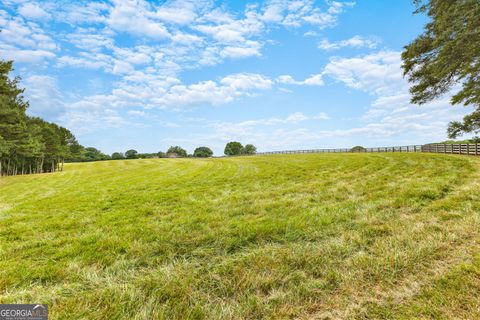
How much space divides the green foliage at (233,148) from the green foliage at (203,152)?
9087 millimetres

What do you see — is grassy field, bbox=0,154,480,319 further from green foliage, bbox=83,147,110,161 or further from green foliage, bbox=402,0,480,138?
green foliage, bbox=83,147,110,161

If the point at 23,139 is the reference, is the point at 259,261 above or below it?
below

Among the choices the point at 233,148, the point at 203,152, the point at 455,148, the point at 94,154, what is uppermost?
the point at 233,148

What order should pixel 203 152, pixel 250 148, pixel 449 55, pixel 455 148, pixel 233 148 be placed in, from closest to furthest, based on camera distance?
1. pixel 449 55
2. pixel 455 148
3. pixel 233 148
4. pixel 203 152
5. pixel 250 148

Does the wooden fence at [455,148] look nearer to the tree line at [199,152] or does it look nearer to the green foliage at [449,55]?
the green foliage at [449,55]

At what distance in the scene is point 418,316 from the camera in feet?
7.66

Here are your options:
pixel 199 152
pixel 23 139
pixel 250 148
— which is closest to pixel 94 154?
pixel 199 152

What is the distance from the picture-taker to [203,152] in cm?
11875

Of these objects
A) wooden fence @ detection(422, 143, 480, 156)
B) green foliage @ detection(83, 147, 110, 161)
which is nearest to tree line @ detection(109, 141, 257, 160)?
green foliage @ detection(83, 147, 110, 161)

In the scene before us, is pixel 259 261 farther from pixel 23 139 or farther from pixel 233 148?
pixel 233 148

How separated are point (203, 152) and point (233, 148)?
1561cm

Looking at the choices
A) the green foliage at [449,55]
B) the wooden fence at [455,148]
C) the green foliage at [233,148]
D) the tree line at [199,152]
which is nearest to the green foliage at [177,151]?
the tree line at [199,152]

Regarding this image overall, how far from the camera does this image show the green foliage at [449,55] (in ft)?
32.3

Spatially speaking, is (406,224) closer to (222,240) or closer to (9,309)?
(222,240)
